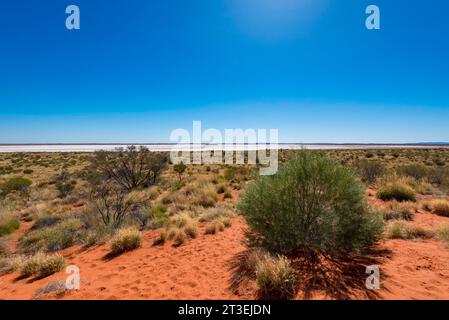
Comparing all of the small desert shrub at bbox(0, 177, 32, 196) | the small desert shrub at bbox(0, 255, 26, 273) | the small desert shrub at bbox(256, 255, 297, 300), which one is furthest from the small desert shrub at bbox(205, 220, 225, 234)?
the small desert shrub at bbox(0, 177, 32, 196)

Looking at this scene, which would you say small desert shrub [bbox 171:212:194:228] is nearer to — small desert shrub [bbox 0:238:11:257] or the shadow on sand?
the shadow on sand

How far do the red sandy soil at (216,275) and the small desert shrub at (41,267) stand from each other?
26 cm

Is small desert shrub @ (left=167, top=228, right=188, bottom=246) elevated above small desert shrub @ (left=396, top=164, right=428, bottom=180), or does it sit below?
below

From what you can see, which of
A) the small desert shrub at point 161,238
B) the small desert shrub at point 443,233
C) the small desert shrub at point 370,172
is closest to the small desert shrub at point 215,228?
the small desert shrub at point 161,238

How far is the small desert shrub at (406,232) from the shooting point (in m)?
7.00

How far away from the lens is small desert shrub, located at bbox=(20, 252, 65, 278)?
604cm

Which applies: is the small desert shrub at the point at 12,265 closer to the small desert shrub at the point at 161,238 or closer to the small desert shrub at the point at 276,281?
the small desert shrub at the point at 161,238

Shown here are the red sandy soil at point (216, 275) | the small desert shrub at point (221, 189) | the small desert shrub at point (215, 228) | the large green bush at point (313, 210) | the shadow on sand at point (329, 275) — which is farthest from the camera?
the small desert shrub at point (221, 189)

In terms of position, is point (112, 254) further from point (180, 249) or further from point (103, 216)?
point (103, 216)

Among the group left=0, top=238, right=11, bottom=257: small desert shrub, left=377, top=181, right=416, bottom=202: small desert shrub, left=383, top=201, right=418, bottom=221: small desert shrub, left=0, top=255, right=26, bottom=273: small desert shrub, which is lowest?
left=0, top=238, right=11, bottom=257: small desert shrub

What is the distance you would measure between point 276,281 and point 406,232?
494 cm

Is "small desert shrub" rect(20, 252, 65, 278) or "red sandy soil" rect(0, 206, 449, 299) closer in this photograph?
"red sandy soil" rect(0, 206, 449, 299)

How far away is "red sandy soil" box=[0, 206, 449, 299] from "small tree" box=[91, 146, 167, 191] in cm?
968
